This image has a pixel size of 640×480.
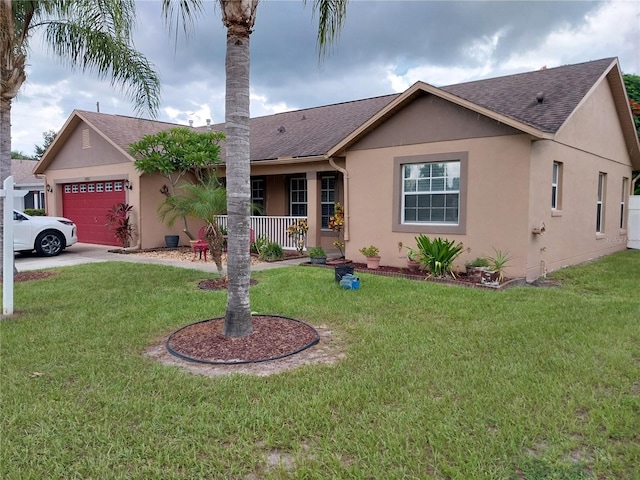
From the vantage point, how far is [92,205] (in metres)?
17.3

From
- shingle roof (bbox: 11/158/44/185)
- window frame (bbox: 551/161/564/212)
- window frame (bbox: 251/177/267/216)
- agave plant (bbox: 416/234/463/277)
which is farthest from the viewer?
shingle roof (bbox: 11/158/44/185)

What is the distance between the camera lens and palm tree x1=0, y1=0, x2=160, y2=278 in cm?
829

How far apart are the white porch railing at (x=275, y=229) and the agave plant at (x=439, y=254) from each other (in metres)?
4.94

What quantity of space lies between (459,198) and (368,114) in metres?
6.48

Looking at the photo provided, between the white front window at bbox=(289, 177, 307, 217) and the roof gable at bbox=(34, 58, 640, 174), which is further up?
the roof gable at bbox=(34, 58, 640, 174)

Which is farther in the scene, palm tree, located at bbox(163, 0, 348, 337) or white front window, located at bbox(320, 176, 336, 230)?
white front window, located at bbox(320, 176, 336, 230)

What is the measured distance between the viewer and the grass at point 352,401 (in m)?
2.86

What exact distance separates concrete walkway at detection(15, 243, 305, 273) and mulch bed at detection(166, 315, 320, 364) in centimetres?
509

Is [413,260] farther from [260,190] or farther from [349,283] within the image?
[260,190]

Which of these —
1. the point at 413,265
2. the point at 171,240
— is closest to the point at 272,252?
the point at 413,265

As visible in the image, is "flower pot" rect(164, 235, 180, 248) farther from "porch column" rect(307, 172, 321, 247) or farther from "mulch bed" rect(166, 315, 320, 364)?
"mulch bed" rect(166, 315, 320, 364)

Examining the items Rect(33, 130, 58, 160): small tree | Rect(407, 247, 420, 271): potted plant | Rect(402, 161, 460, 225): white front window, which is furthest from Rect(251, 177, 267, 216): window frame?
Rect(33, 130, 58, 160): small tree

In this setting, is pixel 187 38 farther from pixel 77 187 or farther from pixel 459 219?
pixel 77 187

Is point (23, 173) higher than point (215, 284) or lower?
higher
